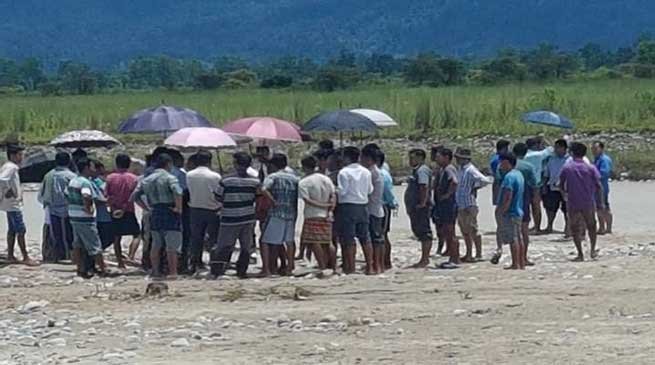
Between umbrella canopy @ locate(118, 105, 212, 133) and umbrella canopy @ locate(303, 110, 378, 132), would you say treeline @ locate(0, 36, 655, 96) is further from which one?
umbrella canopy @ locate(118, 105, 212, 133)

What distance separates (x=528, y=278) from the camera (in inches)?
590

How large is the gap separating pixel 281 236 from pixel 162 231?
4.16ft

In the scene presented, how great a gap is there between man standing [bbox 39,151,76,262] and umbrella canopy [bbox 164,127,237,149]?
1263mm

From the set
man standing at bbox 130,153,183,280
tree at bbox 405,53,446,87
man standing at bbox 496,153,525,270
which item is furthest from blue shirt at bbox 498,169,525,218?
tree at bbox 405,53,446,87

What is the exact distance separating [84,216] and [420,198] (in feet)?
12.1

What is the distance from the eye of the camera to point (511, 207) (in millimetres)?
15453

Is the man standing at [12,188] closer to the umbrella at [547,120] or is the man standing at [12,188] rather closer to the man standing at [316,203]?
the man standing at [316,203]

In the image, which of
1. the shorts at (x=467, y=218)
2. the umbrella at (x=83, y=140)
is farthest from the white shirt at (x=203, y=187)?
the umbrella at (x=83, y=140)

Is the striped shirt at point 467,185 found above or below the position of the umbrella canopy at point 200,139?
below

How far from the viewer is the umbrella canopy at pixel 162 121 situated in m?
17.6

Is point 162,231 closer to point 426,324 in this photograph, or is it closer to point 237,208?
point 237,208

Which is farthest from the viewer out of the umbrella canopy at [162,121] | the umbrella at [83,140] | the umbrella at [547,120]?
the umbrella at [547,120]

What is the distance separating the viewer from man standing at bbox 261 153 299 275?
50.0 ft

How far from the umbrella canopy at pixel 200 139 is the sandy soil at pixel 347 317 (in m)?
1.66
